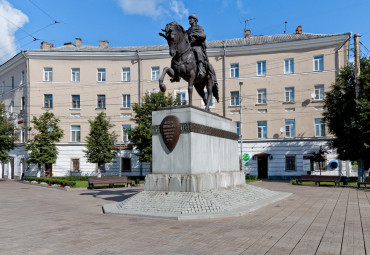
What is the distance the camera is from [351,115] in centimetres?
2447

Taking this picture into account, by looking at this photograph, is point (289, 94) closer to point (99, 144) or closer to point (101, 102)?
point (99, 144)

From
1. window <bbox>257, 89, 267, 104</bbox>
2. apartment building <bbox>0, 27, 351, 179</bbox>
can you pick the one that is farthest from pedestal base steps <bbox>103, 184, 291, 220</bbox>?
window <bbox>257, 89, 267, 104</bbox>

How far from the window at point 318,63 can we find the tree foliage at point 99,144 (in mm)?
21442

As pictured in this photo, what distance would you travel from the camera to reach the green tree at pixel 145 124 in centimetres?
3098

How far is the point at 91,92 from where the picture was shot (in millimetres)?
37812

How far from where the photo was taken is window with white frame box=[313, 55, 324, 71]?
33969 mm

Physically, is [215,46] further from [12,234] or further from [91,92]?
[12,234]

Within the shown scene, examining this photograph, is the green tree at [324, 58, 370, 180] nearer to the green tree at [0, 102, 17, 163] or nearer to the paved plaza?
the paved plaza

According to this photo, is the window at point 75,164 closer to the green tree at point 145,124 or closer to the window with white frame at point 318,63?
the green tree at point 145,124

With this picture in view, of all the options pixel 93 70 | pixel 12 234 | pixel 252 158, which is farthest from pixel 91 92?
pixel 12 234

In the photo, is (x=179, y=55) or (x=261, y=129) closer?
(x=179, y=55)

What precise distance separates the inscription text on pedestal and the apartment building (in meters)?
22.3

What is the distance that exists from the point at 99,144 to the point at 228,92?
47.7 ft

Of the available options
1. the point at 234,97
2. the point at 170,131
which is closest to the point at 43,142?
the point at 234,97
